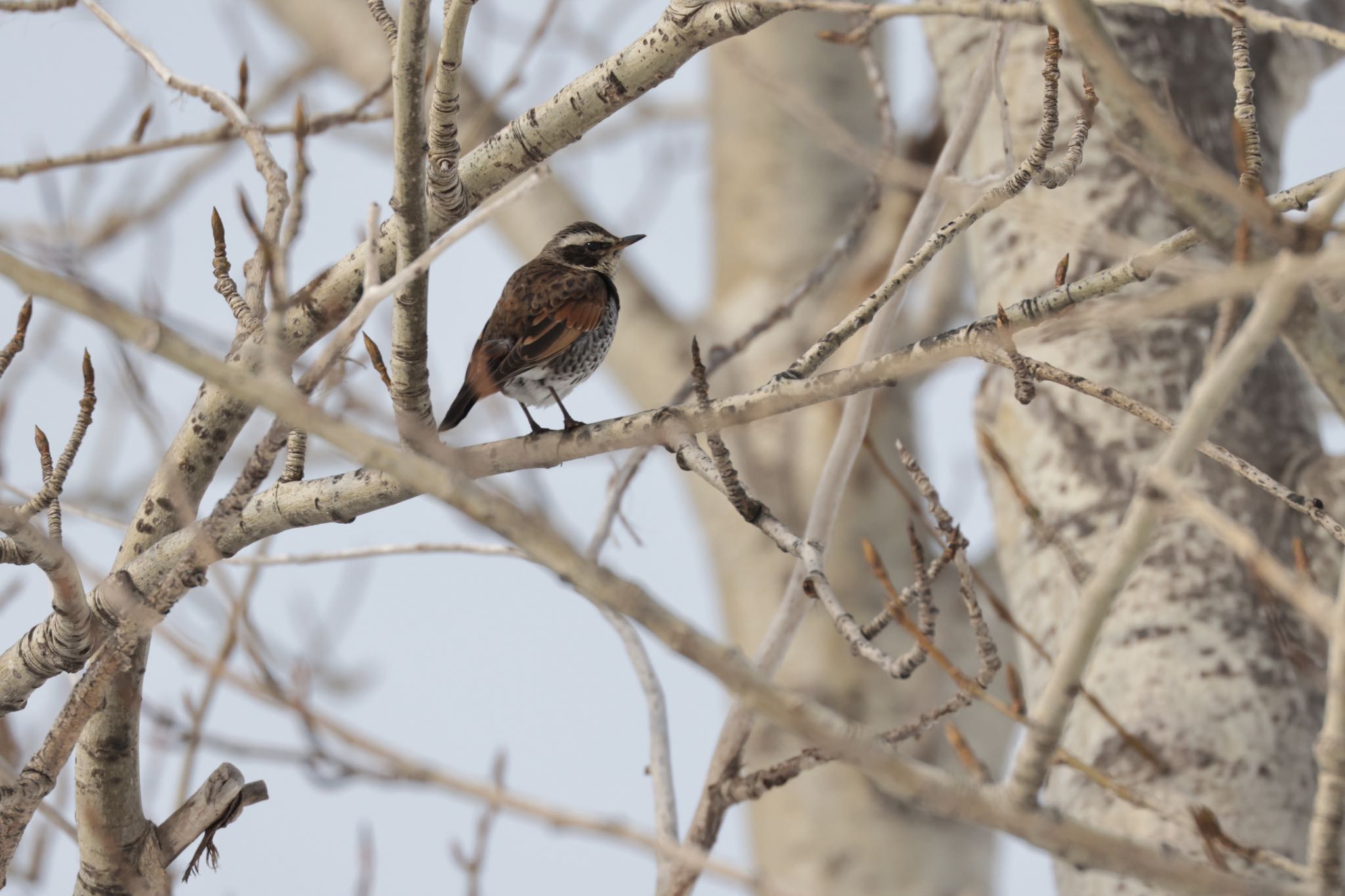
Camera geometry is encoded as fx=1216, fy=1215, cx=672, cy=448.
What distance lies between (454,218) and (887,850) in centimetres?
625

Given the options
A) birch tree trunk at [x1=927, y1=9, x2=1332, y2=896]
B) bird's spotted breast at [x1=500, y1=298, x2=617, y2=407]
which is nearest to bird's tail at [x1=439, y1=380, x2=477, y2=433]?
bird's spotted breast at [x1=500, y1=298, x2=617, y2=407]

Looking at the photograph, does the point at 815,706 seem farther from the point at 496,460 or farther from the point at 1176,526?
the point at 1176,526

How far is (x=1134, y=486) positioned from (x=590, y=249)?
2409 mm

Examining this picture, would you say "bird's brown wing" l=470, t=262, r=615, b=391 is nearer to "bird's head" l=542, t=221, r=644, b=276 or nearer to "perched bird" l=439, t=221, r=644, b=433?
"perched bird" l=439, t=221, r=644, b=433

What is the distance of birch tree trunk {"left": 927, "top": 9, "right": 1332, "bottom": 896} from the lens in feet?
11.2

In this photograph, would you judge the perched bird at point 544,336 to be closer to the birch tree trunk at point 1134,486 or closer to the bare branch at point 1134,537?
the birch tree trunk at point 1134,486

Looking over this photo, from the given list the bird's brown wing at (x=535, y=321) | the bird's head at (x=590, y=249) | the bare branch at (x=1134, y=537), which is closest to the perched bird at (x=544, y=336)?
the bird's brown wing at (x=535, y=321)

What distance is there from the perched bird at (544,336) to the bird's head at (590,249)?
258mm

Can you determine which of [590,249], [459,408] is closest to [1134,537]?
[459,408]

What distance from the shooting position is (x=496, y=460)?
249cm

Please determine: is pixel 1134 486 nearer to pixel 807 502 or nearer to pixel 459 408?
pixel 459 408

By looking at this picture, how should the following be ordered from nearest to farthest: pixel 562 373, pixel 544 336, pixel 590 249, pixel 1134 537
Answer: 1. pixel 1134 537
2. pixel 544 336
3. pixel 562 373
4. pixel 590 249

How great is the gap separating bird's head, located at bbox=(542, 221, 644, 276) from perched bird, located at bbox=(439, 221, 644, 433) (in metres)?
0.26

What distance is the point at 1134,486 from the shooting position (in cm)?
379
